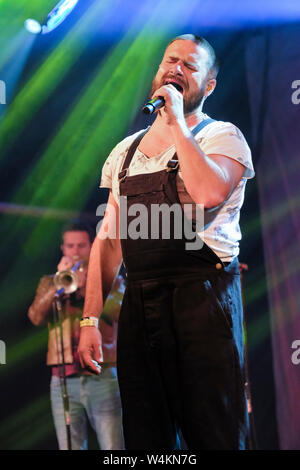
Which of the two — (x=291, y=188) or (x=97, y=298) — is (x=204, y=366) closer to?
(x=97, y=298)

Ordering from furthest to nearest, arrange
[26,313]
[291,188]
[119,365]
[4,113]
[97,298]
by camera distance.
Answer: [26,313]
[4,113]
[291,188]
[97,298]
[119,365]

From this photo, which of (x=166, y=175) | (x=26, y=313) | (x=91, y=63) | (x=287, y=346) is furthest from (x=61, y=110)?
(x=166, y=175)

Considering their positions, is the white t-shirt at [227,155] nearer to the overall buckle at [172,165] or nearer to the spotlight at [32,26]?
the overall buckle at [172,165]

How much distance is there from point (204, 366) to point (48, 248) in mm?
3294

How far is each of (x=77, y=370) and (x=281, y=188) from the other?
77.0 inches

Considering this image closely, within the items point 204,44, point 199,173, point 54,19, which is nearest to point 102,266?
point 199,173

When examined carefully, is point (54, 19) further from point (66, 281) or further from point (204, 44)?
point (204, 44)

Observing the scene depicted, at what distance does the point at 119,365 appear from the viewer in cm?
174

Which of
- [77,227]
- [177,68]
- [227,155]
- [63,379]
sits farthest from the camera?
[77,227]

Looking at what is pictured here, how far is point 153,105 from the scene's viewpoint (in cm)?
170

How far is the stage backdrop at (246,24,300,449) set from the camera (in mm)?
3783

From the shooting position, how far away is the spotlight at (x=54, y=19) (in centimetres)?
374

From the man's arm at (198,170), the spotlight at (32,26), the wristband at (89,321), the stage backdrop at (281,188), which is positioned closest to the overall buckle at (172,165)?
the man's arm at (198,170)

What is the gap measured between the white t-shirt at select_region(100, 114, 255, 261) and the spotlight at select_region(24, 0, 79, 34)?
7.68 ft
